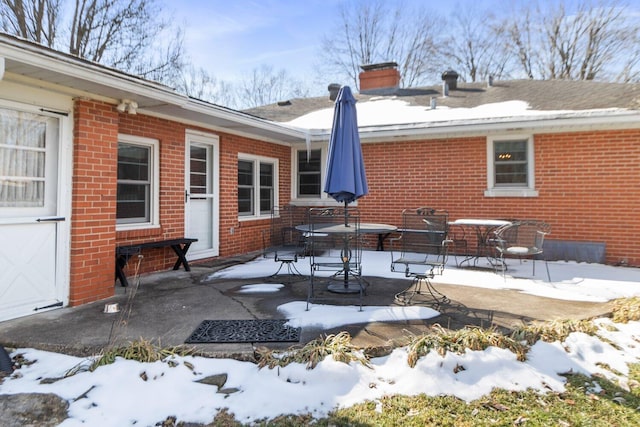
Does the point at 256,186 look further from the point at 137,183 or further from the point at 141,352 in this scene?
the point at 141,352

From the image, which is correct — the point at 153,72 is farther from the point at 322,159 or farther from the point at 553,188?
the point at 553,188

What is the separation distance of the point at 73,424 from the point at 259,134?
21.9 ft

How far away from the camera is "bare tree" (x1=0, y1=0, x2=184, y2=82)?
45.6 feet

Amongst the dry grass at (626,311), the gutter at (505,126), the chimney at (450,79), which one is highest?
the chimney at (450,79)

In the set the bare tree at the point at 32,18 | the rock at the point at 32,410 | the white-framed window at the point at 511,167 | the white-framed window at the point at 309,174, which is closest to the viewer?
the rock at the point at 32,410

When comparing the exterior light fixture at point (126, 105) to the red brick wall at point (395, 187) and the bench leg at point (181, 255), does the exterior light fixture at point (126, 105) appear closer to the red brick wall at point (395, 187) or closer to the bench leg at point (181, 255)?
the red brick wall at point (395, 187)

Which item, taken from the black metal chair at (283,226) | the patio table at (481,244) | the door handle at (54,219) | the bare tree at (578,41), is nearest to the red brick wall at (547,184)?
the patio table at (481,244)

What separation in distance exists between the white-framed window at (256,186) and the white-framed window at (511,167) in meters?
4.83

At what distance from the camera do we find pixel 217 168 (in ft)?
24.6

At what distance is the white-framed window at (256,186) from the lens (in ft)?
27.5

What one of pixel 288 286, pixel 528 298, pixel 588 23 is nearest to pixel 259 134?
pixel 288 286

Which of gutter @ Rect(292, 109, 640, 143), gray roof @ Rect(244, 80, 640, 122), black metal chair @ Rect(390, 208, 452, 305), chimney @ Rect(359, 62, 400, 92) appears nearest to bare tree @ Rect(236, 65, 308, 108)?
gray roof @ Rect(244, 80, 640, 122)

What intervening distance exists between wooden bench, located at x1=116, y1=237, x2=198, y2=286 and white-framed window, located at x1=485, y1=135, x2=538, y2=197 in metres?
6.14

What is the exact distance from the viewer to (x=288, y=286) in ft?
17.5
